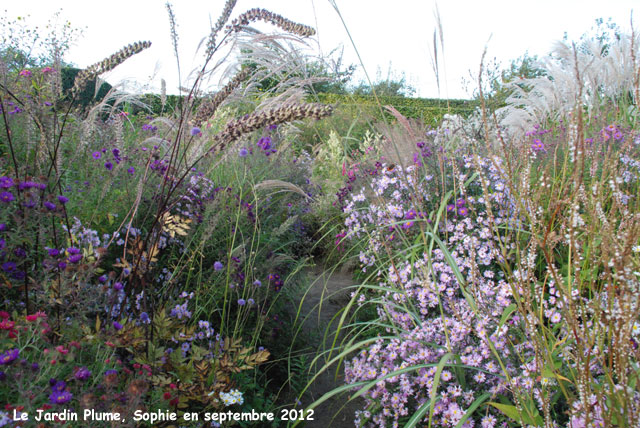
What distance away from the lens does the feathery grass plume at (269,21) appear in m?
1.64

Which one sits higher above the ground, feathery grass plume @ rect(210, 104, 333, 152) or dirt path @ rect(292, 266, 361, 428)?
feathery grass plume @ rect(210, 104, 333, 152)

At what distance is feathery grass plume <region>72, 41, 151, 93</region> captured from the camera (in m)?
1.71

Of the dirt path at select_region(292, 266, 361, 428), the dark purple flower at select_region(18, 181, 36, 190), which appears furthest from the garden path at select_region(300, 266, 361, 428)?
the dark purple flower at select_region(18, 181, 36, 190)

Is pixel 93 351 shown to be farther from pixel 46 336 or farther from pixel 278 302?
pixel 278 302

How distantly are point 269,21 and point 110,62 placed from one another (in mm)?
665

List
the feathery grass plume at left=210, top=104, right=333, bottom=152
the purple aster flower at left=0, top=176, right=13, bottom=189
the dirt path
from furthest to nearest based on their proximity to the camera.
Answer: the dirt path
the purple aster flower at left=0, top=176, right=13, bottom=189
the feathery grass plume at left=210, top=104, right=333, bottom=152

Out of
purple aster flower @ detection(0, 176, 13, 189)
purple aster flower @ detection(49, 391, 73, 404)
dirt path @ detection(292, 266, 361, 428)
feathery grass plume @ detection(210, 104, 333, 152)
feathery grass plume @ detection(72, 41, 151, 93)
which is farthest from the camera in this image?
dirt path @ detection(292, 266, 361, 428)

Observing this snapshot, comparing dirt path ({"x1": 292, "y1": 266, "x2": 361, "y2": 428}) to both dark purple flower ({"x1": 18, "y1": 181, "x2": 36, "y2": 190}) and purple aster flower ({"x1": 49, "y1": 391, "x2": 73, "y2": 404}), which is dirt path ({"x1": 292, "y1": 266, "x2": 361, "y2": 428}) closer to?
purple aster flower ({"x1": 49, "y1": 391, "x2": 73, "y2": 404})

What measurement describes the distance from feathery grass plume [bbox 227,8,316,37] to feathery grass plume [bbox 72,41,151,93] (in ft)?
1.33

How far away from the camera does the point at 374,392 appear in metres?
→ 1.96

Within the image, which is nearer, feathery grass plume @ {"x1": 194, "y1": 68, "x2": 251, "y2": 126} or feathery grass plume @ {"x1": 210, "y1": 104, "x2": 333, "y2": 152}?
feathery grass plume @ {"x1": 210, "y1": 104, "x2": 333, "y2": 152}

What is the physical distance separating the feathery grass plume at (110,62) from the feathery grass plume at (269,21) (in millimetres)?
405

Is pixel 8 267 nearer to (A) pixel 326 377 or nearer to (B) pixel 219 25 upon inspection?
(B) pixel 219 25

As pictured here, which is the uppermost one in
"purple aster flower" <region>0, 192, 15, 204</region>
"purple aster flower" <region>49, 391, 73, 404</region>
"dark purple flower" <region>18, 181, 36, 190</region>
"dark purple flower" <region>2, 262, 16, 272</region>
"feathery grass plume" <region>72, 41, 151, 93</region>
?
"feathery grass plume" <region>72, 41, 151, 93</region>
